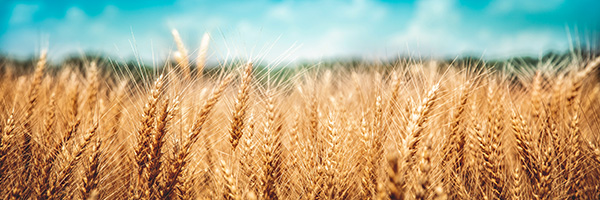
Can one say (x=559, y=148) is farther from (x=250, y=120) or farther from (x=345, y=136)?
(x=250, y=120)

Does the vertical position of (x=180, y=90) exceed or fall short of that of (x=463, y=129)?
it exceeds it

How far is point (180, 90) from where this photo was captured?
1.57 m

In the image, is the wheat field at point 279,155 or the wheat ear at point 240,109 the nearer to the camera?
the wheat field at point 279,155

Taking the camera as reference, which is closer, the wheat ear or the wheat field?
the wheat field

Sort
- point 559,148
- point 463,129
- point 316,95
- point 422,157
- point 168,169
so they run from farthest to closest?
1. point 316,95
2. point 463,129
3. point 559,148
4. point 168,169
5. point 422,157

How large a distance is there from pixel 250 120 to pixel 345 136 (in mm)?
574

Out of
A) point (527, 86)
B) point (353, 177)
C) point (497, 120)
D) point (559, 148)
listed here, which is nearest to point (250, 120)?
point (353, 177)

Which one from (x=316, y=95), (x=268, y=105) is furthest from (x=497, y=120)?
(x=268, y=105)

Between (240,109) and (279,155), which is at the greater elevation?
(240,109)

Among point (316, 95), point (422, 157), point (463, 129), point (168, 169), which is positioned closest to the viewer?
point (422, 157)

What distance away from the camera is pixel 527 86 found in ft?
7.57

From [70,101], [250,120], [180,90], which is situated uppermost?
[180,90]

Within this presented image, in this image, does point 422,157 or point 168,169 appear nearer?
point 422,157

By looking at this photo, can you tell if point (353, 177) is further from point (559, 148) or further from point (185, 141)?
point (559, 148)
